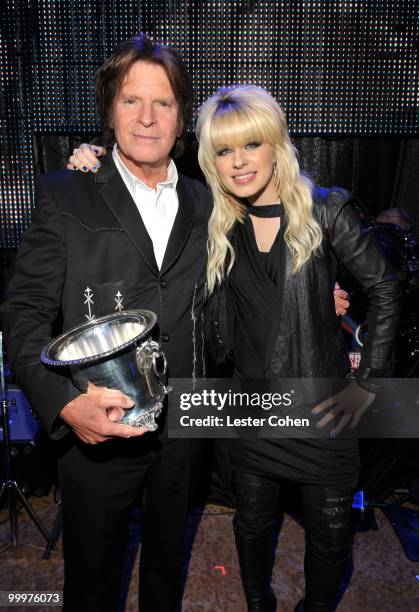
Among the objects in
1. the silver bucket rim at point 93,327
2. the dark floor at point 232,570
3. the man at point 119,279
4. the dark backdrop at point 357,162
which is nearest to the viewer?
the silver bucket rim at point 93,327

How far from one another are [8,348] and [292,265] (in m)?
1.15

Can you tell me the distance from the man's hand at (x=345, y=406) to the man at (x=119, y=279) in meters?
0.58

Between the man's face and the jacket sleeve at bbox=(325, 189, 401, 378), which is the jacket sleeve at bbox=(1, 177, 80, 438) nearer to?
the man's face

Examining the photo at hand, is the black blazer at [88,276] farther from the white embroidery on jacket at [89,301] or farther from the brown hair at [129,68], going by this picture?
the brown hair at [129,68]

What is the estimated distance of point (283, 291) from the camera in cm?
201

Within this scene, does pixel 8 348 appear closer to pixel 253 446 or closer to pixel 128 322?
pixel 128 322

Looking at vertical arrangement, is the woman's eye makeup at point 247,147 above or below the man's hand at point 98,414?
above

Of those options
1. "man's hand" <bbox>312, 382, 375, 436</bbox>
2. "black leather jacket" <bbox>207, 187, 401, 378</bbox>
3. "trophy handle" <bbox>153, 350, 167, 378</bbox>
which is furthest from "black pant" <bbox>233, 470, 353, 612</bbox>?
"trophy handle" <bbox>153, 350, 167, 378</bbox>

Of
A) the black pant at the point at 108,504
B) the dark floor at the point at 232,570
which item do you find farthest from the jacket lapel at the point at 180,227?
the dark floor at the point at 232,570

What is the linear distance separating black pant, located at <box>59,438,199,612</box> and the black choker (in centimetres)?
105

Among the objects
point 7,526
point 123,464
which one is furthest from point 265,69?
point 7,526

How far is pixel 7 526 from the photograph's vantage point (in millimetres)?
3449

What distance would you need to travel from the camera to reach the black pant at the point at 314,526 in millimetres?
2080

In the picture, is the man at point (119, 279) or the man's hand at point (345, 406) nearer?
the man at point (119, 279)
